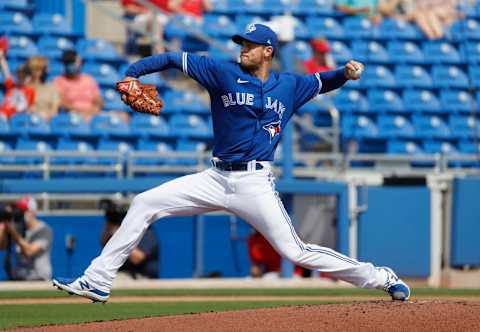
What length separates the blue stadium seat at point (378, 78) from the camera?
14.6 metres

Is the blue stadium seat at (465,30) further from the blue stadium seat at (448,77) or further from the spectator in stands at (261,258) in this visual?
the spectator in stands at (261,258)

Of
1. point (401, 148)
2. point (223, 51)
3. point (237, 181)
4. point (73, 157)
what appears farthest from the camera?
point (401, 148)

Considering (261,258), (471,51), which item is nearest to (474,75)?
(471,51)

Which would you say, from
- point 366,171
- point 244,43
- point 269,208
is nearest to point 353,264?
point 269,208

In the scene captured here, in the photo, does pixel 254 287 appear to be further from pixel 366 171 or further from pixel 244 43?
pixel 244 43

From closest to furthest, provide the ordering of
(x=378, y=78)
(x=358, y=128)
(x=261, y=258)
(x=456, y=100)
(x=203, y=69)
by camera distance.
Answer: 1. (x=203, y=69)
2. (x=261, y=258)
3. (x=358, y=128)
4. (x=378, y=78)
5. (x=456, y=100)

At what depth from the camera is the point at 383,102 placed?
14.5m

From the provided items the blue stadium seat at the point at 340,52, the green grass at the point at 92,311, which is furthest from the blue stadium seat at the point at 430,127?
the green grass at the point at 92,311

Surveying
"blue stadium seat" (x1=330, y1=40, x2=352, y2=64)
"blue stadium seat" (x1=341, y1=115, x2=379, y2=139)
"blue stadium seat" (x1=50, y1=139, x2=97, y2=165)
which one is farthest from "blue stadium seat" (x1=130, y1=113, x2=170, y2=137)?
"blue stadium seat" (x1=330, y1=40, x2=352, y2=64)

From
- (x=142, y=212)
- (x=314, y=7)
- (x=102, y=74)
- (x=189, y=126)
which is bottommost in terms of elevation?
(x=142, y=212)

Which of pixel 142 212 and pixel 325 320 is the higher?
pixel 142 212

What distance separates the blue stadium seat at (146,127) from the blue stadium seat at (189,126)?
0.51 ft

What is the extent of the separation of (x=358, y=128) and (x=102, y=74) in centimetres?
339

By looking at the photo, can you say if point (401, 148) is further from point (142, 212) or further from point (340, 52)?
point (142, 212)
